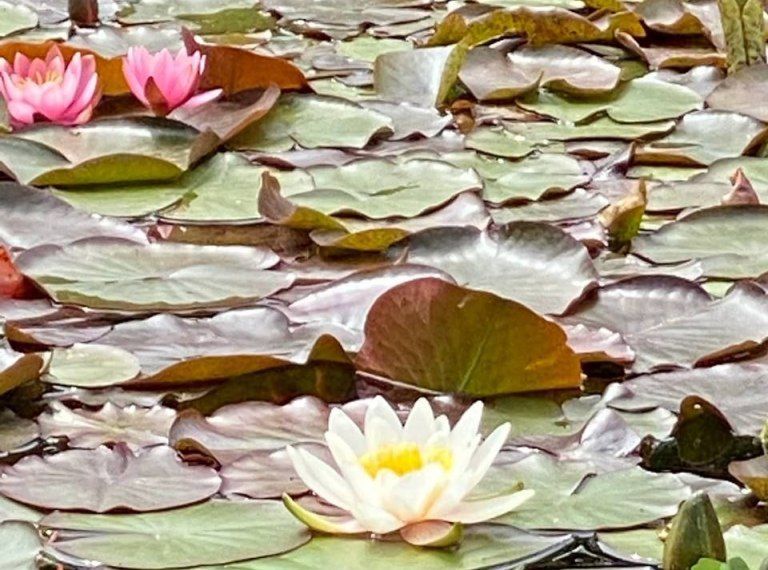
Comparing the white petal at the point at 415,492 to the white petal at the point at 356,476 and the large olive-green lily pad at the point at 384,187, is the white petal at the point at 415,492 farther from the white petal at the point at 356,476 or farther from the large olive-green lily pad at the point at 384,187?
the large olive-green lily pad at the point at 384,187

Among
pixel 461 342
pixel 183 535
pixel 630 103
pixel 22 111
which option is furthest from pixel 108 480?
pixel 630 103

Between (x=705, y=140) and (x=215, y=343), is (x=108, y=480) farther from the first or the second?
(x=705, y=140)

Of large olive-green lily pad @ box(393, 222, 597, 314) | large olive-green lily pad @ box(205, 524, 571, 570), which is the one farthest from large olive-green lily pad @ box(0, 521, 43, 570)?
large olive-green lily pad @ box(393, 222, 597, 314)

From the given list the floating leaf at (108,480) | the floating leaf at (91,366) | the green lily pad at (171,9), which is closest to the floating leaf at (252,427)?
the floating leaf at (108,480)

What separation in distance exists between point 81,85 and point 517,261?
80cm

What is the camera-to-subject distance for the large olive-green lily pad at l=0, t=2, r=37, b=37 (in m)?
2.75

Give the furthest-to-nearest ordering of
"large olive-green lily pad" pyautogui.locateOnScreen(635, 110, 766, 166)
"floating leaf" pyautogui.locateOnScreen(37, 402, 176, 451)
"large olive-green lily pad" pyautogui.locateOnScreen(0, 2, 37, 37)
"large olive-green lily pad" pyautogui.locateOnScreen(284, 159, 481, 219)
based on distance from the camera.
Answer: "large olive-green lily pad" pyautogui.locateOnScreen(0, 2, 37, 37) < "large olive-green lily pad" pyautogui.locateOnScreen(635, 110, 766, 166) < "large olive-green lily pad" pyautogui.locateOnScreen(284, 159, 481, 219) < "floating leaf" pyautogui.locateOnScreen(37, 402, 176, 451)

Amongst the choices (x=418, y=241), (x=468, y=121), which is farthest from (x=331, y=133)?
(x=418, y=241)

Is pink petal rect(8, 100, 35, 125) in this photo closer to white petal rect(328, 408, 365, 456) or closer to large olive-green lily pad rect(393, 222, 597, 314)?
large olive-green lily pad rect(393, 222, 597, 314)

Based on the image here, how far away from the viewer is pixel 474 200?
187 cm

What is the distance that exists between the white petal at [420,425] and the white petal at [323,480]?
71 millimetres

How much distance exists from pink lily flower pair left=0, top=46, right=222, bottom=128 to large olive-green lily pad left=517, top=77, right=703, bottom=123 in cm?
50

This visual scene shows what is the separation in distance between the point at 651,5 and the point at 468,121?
638 millimetres

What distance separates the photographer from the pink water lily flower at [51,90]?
2123mm
